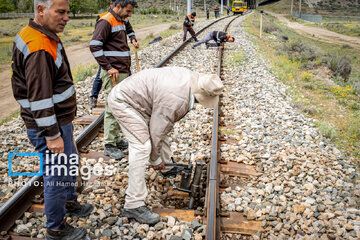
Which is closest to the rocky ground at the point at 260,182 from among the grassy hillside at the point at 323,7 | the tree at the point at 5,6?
the tree at the point at 5,6

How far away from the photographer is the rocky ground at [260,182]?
10.1 ft

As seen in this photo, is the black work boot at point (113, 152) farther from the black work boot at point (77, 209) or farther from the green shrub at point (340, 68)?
the green shrub at point (340, 68)

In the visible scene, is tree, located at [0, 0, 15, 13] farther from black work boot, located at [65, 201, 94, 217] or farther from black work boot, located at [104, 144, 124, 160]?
black work boot, located at [65, 201, 94, 217]

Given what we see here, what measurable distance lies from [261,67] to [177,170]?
6281mm

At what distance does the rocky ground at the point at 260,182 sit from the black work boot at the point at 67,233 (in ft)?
0.42

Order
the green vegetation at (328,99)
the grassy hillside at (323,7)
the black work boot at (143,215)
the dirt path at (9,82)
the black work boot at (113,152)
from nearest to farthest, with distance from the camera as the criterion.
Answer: the black work boot at (143,215) < the black work boot at (113,152) < the green vegetation at (328,99) < the dirt path at (9,82) < the grassy hillside at (323,7)

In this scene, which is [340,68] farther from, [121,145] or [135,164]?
[135,164]

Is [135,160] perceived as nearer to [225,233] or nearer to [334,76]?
[225,233]

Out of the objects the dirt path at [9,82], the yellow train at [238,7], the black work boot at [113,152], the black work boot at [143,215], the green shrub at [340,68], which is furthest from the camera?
the yellow train at [238,7]

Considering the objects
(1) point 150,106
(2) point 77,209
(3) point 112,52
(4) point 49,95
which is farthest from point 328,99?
(4) point 49,95

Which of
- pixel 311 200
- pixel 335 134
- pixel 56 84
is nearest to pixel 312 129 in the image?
pixel 335 134

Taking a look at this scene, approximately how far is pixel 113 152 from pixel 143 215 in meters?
1.44

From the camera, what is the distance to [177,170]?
3969 millimetres

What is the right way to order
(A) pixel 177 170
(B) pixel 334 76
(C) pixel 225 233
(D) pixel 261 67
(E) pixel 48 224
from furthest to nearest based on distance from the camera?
(B) pixel 334 76 → (D) pixel 261 67 → (A) pixel 177 170 → (C) pixel 225 233 → (E) pixel 48 224
